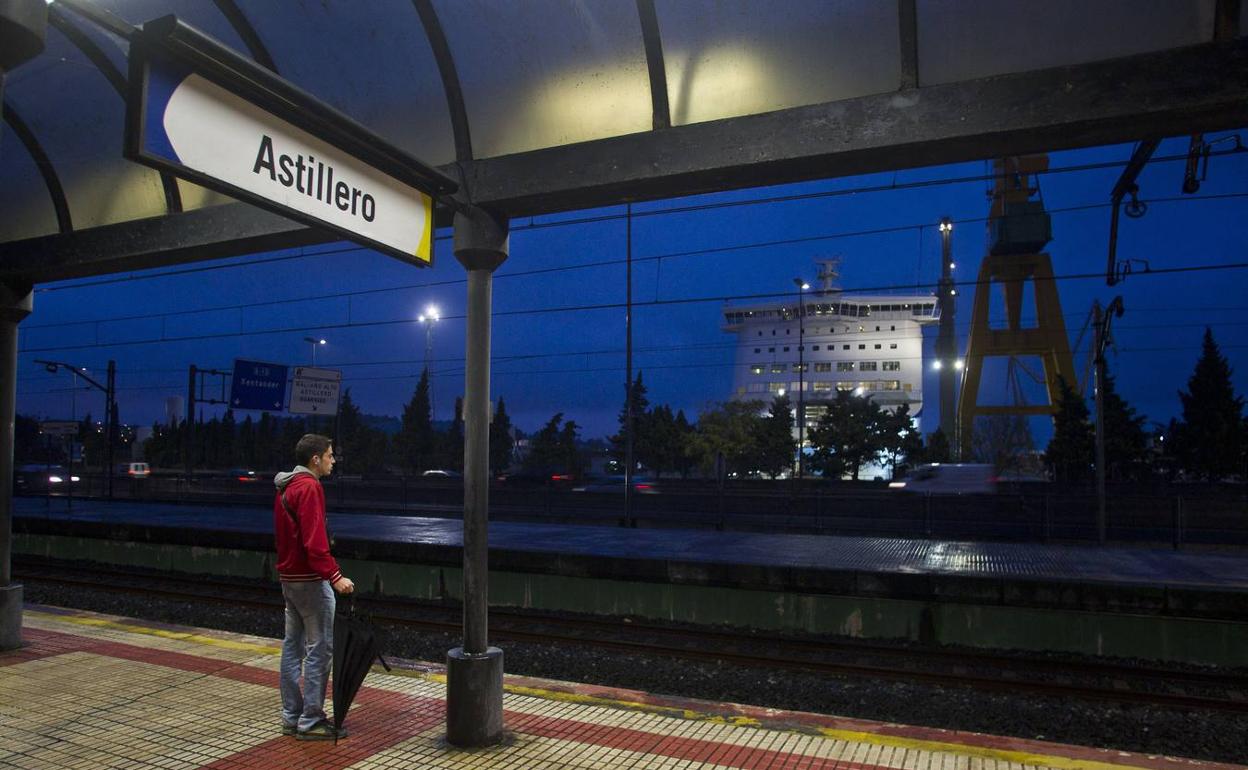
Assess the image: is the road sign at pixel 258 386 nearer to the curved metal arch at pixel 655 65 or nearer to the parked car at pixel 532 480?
the curved metal arch at pixel 655 65

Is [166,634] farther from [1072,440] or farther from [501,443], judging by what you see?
[501,443]

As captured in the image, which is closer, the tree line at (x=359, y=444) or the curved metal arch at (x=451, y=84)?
the curved metal arch at (x=451, y=84)

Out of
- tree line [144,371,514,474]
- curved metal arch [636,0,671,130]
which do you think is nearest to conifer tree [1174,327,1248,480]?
tree line [144,371,514,474]

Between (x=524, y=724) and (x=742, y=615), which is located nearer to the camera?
(x=524, y=724)

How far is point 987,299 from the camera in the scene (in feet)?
176

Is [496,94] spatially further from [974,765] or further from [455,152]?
[974,765]

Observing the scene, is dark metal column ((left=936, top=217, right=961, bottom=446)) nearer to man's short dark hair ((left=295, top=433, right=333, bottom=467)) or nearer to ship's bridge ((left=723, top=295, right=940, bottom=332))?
ship's bridge ((left=723, top=295, right=940, bottom=332))

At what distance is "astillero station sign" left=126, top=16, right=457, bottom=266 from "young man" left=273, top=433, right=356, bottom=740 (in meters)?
1.45

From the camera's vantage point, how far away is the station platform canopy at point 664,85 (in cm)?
425

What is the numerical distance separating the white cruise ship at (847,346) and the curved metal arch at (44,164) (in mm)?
78046

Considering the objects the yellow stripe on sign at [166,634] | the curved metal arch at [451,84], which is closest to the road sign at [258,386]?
the yellow stripe on sign at [166,634]

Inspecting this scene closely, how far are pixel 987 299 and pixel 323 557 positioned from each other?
55.8m

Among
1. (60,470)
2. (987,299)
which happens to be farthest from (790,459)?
(60,470)

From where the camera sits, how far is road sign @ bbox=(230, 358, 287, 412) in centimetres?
1752
